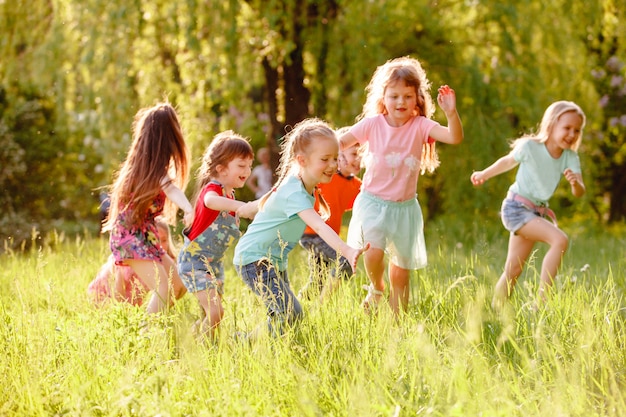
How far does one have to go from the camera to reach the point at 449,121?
14.5 feet

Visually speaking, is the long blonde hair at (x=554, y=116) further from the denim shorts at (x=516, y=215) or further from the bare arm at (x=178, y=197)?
the bare arm at (x=178, y=197)

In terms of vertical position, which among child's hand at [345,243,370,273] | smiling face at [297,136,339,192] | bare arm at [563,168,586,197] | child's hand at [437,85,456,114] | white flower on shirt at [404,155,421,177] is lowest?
child's hand at [345,243,370,273]

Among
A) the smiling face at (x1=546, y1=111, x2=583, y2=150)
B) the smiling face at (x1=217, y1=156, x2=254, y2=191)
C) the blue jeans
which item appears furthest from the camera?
the smiling face at (x1=546, y1=111, x2=583, y2=150)

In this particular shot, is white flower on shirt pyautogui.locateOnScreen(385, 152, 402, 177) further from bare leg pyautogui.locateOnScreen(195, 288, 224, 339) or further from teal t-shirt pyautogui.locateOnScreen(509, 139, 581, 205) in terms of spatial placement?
bare leg pyautogui.locateOnScreen(195, 288, 224, 339)

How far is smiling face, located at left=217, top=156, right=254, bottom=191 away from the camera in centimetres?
448

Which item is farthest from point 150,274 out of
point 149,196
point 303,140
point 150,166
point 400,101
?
point 400,101

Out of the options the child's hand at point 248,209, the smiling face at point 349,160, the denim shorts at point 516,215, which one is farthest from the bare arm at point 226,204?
the denim shorts at point 516,215

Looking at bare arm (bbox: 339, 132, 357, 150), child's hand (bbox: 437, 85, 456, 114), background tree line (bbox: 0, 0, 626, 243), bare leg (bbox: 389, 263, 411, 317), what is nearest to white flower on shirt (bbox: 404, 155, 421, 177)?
bare arm (bbox: 339, 132, 357, 150)

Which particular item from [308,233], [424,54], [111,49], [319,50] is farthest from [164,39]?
[308,233]

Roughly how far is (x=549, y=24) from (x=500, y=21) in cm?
90

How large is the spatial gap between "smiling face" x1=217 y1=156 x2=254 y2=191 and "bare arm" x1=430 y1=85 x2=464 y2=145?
1108 mm

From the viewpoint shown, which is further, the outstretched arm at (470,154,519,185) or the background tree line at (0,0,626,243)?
the background tree line at (0,0,626,243)

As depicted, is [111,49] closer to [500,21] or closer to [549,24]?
[500,21]

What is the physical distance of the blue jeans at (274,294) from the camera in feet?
12.3
